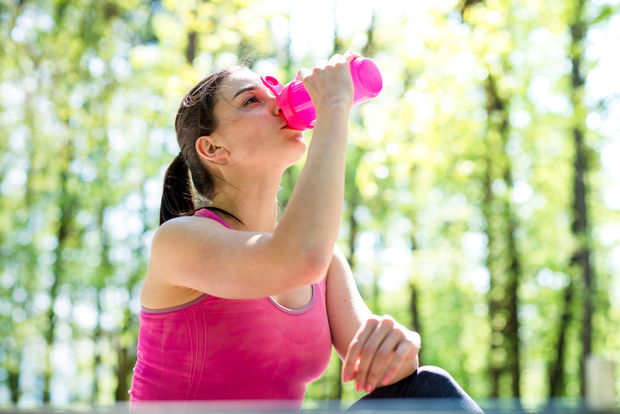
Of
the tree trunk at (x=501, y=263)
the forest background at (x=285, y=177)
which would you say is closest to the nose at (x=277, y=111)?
the forest background at (x=285, y=177)

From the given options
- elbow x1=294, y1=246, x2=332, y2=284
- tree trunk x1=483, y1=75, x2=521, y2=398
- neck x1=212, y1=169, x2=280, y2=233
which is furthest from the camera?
tree trunk x1=483, y1=75, x2=521, y2=398

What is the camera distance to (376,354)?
1.31 meters

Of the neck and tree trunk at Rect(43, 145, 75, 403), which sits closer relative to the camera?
the neck

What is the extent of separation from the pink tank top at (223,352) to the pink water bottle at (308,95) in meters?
0.37

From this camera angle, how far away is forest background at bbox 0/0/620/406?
30.1 feet

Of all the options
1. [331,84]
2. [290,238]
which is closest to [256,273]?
[290,238]

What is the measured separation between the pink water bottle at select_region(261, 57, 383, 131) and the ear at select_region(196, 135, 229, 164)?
0.80 ft

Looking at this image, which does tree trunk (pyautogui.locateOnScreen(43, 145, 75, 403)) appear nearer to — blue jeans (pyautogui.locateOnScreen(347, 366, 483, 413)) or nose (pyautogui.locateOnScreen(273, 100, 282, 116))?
nose (pyautogui.locateOnScreen(273, 100, 282, 116))

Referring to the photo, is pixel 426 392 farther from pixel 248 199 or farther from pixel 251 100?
pixel 251 100

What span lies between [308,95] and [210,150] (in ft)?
1.29

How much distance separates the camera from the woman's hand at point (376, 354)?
130 cm

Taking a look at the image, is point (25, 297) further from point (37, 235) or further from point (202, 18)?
point (202, 18)

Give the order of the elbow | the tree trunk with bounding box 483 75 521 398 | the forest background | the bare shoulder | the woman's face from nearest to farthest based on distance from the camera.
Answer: the elbow, the bare shoulder, the woman's face, the forest background, the tree trunk with bounding box 483 75 521 398

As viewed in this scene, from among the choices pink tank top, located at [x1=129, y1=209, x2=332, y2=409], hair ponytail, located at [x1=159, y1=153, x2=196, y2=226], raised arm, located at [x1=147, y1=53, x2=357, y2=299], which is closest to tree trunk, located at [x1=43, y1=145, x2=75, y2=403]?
hair ponytail, located at [x1=159, y1=153, x2=196, y2=226]
